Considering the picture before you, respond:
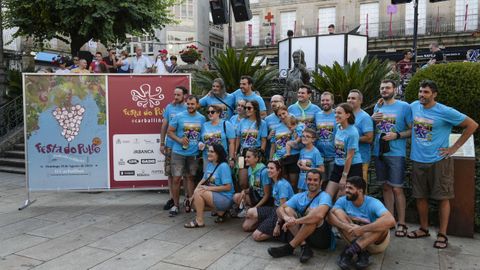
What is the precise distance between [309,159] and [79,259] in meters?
2.80

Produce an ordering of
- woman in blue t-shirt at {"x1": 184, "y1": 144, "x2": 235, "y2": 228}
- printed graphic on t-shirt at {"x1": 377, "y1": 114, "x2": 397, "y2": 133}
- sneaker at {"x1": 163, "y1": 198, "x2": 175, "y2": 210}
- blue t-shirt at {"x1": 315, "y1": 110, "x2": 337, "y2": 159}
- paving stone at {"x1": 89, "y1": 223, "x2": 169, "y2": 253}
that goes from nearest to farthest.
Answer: paving stone at {"x1": 89, "y1": 223, "x2": 169, "y2": 253} → printed graphic on t-shirt at {"x1": 377, "y1": 114, "x2": 397, "y2": 133} → blue t-shirt at {"x1": 315, "y1": 110, "x2": 337, "y2": 159} → woman in blue t-shirt at {"x1": 184, "y1": 144, "x2": 235, "y2": 228} → sneaker at {"x1": 163, "y1": 198, "x2": 175, "y2": 210}

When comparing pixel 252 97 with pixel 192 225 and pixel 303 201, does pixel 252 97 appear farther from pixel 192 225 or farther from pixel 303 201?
pixel 303 201

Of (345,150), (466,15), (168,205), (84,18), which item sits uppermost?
(466,15)

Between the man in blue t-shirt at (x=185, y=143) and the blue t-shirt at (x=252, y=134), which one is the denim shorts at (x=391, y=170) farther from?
the man in blue t-shirt at (x=185, y=143)

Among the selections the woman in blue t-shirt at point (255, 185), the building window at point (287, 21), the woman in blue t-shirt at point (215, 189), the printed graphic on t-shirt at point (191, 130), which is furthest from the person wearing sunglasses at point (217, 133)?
the building window at point (287, 21)

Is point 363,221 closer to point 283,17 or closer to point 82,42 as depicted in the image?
point 82,42

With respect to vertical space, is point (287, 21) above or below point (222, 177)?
above

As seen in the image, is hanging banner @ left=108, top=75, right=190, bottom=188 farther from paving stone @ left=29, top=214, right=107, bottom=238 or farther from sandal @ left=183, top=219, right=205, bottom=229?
sandal @ left=183, top=219, right=205, bottom=229

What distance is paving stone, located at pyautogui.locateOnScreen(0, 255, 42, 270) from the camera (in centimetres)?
423

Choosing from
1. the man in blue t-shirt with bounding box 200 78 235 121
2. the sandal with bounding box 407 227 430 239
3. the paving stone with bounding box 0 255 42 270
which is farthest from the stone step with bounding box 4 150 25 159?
the sandal with bounding box 407 227 430 239

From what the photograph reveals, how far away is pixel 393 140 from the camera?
503cm

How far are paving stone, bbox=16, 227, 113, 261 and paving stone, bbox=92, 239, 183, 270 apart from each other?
2.13 ft

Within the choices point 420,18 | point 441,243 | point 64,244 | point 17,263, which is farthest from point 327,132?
point 420,18

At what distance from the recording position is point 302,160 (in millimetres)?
4953
